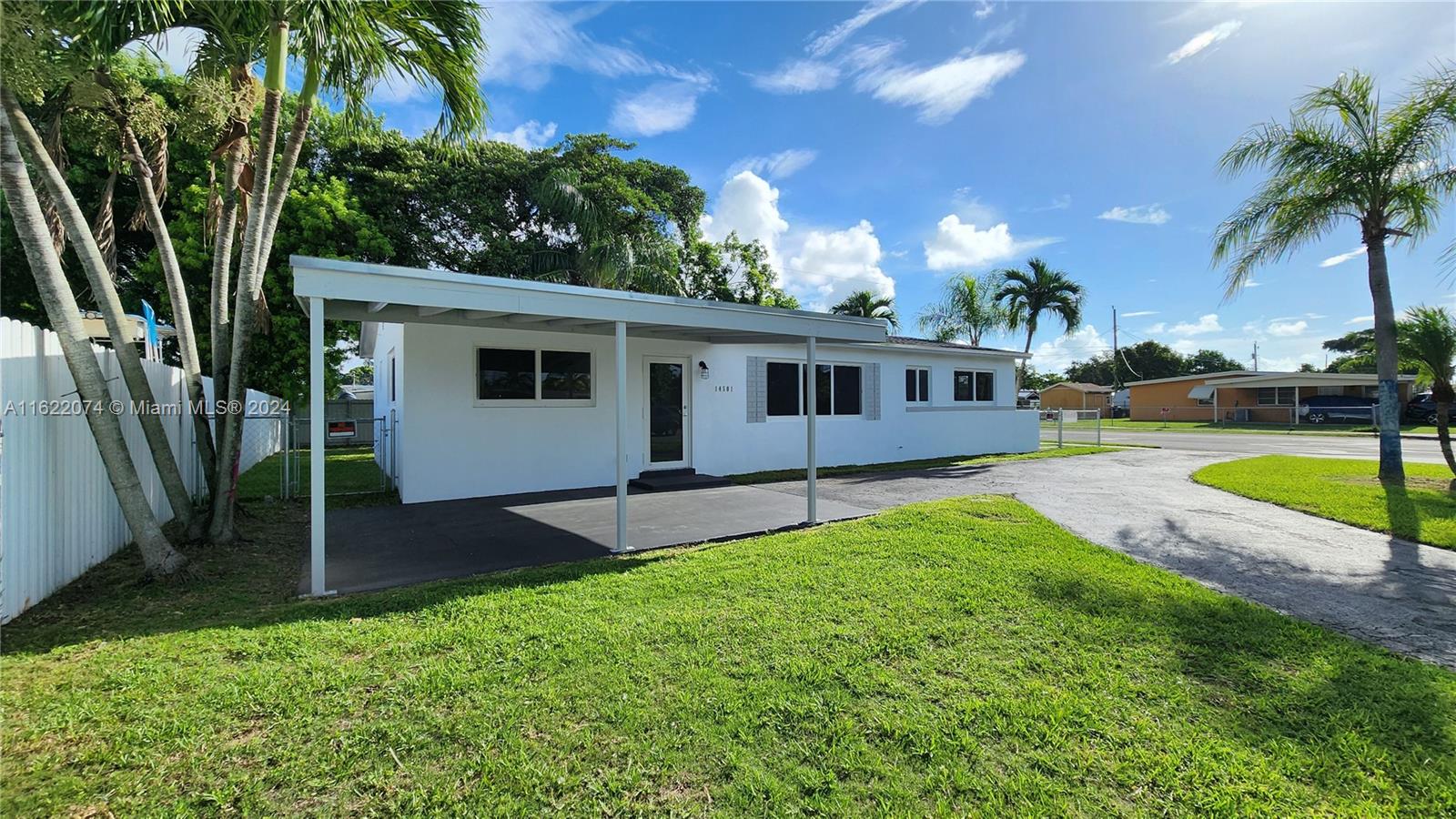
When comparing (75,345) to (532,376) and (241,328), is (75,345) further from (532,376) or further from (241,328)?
(532,376)

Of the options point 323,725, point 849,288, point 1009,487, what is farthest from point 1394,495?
point 849,288

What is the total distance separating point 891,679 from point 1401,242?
12.7 m

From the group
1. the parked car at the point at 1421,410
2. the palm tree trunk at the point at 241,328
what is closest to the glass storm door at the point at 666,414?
the palm tree trunk at the point at 241,328

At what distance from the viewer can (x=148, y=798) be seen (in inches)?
84.9

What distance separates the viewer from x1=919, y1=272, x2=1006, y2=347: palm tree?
22.0m

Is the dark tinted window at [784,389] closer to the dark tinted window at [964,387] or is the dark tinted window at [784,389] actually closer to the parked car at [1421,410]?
the dark tinted window at [964,387]

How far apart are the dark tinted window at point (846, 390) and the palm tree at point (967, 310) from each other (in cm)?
1077

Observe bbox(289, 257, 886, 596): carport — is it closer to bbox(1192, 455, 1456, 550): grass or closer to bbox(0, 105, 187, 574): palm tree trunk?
bbox(0, 105, 187, 574): palm tree trunk

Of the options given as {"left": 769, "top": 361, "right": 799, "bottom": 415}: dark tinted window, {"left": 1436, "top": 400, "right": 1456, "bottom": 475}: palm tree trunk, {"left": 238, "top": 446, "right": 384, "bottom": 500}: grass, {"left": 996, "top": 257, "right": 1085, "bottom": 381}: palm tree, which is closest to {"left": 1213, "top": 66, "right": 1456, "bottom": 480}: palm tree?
{"left": 1436, "top": 400, "right": 1456, "bottom": 475}: palm tree trunk

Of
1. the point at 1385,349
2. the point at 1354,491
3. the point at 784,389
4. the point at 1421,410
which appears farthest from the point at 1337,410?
the point at 784,389

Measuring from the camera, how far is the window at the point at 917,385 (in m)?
14.0

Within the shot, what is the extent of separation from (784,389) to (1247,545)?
7484 mm

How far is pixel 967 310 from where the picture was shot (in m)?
22.7

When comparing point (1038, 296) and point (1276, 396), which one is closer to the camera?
point (1038, 296)
